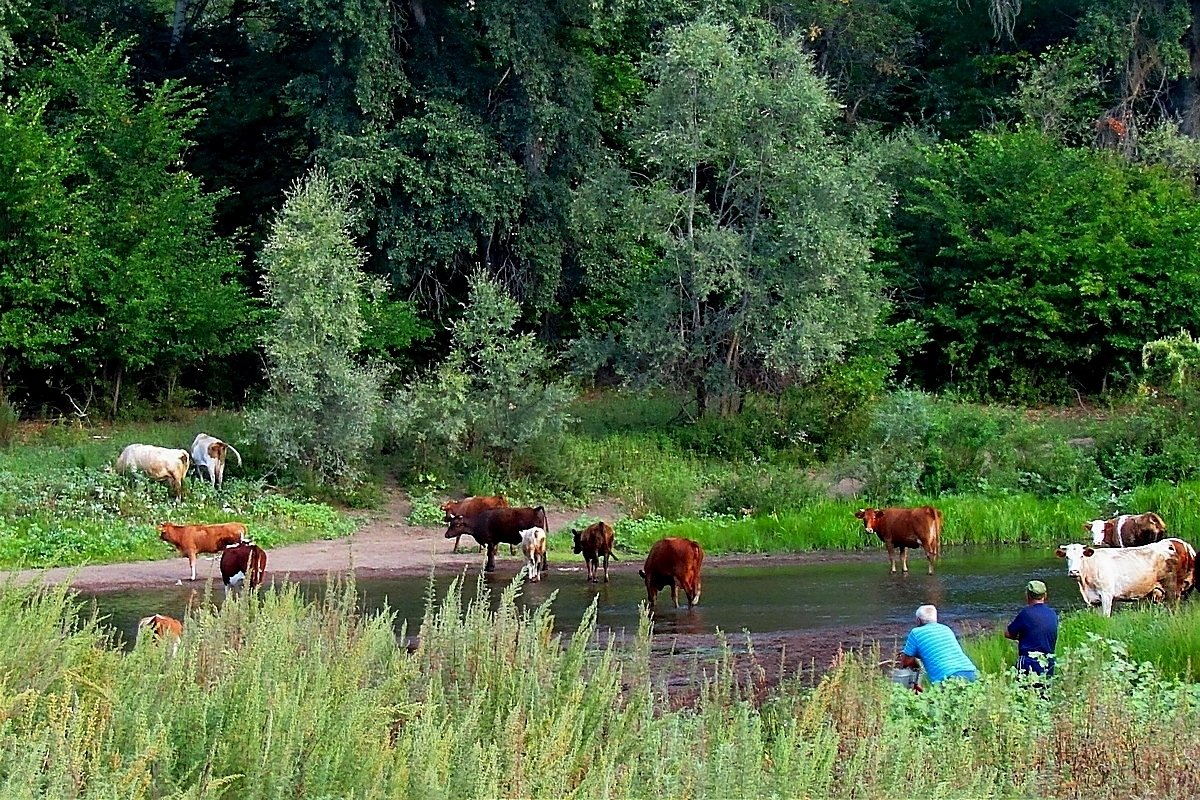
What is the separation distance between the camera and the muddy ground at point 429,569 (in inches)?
575

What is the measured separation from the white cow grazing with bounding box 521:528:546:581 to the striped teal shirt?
9.98 m

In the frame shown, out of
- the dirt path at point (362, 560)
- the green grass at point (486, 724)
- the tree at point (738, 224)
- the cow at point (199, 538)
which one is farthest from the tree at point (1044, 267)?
the green grass at point (486, 724)

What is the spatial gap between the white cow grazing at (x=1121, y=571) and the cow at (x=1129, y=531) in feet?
12.4

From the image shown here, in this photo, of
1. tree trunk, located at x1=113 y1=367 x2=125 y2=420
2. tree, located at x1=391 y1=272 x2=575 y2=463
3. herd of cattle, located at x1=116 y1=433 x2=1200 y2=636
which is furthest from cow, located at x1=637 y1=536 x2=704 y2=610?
tree trunk, located at x1=113 y1=367 x2=125 y2=420

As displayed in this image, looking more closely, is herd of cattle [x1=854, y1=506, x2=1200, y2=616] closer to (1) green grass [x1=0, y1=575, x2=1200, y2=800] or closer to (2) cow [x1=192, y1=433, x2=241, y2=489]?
(1) green grass [x1=0, y1=575, x2=1200, y2=800]

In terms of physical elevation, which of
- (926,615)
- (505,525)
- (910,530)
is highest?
(926,615)

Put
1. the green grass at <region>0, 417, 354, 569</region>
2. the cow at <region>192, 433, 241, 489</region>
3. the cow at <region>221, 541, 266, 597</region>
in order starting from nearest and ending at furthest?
the cow at <region>221, 541, 266, 597</region> → the green grass at <region>0, 417, 354, 569</region> → the cow at <region>192, 433, 241, 489</region>

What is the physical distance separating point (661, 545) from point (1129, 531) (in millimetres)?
6886

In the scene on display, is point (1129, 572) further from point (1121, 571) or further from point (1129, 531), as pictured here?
point (1129, 531)

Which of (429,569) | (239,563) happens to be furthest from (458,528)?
(239,563)

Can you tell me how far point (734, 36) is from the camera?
34688mm

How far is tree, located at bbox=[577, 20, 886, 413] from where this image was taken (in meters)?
32.0

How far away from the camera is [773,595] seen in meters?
19.8

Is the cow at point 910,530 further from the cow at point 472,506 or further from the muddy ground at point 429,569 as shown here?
the cow at point 472,506
